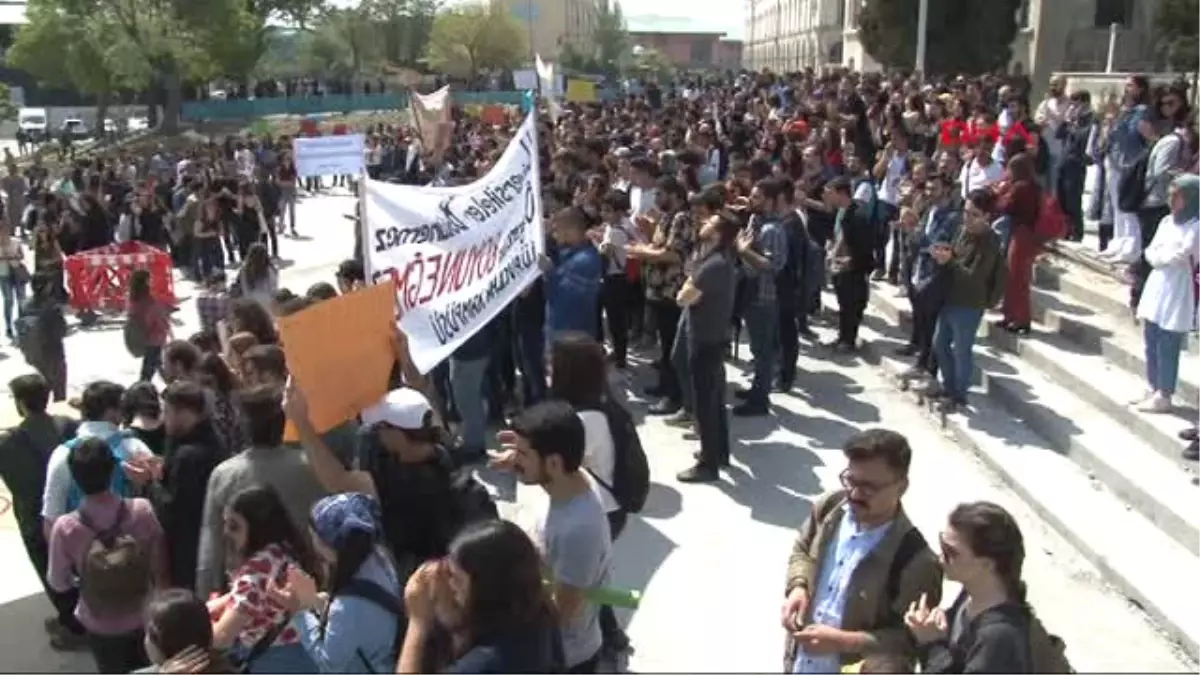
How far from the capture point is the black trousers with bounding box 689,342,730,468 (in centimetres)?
746

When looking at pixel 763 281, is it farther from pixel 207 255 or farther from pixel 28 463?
pixel 207 255

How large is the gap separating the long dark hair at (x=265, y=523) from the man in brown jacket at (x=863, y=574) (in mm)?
A: 1628

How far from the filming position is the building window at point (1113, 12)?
43.6m

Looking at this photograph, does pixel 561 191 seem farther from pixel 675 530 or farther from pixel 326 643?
pixel 326 643

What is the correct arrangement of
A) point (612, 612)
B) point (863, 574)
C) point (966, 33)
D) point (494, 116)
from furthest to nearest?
1. point (966, 33)
2. point (494, 116)
3. point (612, 612)
4. point (863, 574)

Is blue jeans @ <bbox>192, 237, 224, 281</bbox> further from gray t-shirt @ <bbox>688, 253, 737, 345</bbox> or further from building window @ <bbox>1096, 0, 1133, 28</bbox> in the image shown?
building window @ <bbox>1096, 0, 1133, 28</bbox>

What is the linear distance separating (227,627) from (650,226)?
6.46 m

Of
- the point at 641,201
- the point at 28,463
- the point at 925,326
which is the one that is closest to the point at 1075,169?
the point at 925,326

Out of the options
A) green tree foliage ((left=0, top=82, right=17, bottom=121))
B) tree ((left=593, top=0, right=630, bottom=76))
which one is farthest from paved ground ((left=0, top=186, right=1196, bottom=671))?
tree ((left=593, top=0, right=630, bottom=76))

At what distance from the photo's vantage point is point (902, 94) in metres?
19.4

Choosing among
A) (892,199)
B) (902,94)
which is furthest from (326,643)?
(902,94)

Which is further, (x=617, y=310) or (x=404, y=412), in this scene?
(x=617, y=310)

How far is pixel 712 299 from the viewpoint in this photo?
733 centimetres

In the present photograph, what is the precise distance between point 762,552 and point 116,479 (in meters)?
3.39
